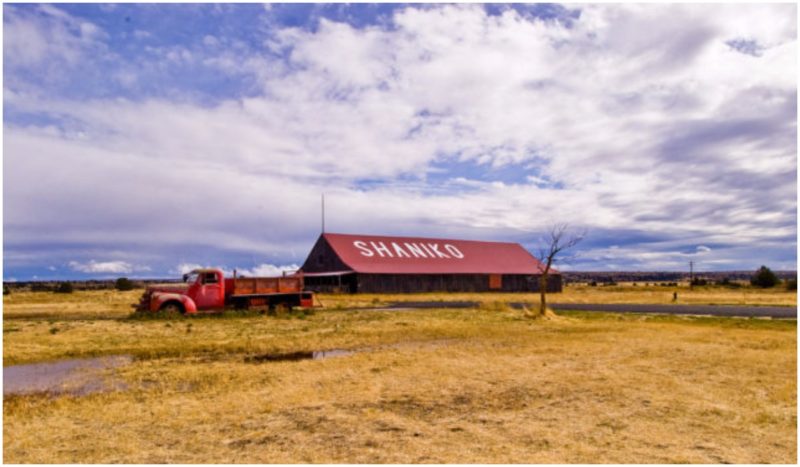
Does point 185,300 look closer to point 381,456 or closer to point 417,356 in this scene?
point 417,356

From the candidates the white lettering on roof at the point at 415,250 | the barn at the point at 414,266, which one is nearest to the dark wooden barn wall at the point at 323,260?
the barn at the point at 414,266

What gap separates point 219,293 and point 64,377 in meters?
16.1

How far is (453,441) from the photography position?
7.30m

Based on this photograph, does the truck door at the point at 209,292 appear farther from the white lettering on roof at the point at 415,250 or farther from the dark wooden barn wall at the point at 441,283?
the white lettering on roof at the point at 415,250

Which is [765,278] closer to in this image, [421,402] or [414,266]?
[414,266]

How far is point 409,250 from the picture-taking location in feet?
200

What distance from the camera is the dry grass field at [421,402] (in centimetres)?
700

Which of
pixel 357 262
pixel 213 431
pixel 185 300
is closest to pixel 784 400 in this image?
pixel 213 431

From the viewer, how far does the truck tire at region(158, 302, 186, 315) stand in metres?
26.4

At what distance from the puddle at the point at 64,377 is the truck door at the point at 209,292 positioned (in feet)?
41.7

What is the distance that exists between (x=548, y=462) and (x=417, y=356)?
328 inches

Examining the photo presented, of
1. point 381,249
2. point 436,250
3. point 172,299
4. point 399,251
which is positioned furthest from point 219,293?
point 436,250

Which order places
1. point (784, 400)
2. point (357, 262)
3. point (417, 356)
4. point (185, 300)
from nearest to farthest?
point (784, 400) < point (417, 356) < point (185, 300) < point (357, 262)

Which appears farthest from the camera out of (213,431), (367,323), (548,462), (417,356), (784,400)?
(367,323)
